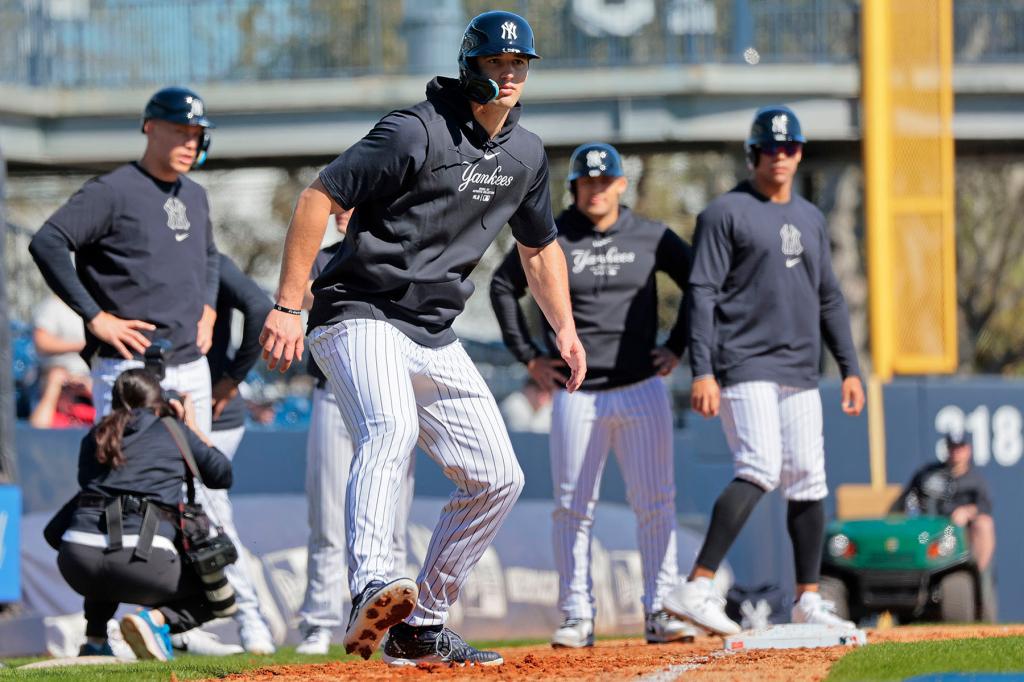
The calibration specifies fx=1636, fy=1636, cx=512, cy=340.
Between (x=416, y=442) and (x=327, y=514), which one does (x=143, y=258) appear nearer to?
(x=327, y=514)

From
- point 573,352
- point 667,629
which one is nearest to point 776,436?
point 667,629

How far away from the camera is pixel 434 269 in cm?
552

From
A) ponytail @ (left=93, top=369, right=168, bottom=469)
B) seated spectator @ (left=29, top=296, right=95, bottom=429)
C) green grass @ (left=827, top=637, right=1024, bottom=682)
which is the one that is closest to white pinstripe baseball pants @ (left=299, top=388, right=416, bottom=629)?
ponytail @ (left=93, top=369, right=168, bottom=469)

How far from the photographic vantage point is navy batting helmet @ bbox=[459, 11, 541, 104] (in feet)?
17.8

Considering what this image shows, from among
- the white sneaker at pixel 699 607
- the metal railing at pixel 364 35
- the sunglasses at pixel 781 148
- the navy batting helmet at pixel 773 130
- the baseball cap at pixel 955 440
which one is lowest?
the white sneaker at pixel 699 607

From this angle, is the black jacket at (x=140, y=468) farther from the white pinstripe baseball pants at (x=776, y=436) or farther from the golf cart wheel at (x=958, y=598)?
the golf cart wheel at (x=958, y=598)

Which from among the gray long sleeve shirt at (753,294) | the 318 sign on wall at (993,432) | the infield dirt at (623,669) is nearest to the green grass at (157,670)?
the infield dirt at (623,669)

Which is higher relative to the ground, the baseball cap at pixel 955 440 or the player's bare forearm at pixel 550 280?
the player's bare forearm at pixel 550 280

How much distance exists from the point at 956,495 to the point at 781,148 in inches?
233

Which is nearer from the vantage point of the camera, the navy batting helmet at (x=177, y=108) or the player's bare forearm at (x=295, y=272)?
the player's bare forearm at (x=295, y=272)

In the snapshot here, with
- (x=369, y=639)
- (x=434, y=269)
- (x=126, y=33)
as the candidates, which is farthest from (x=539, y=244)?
(x=126, y=33)

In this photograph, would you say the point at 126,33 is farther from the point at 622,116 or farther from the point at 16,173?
the point at 622,116

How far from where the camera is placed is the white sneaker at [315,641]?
7762mm

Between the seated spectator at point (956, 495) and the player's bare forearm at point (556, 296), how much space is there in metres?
7.59
